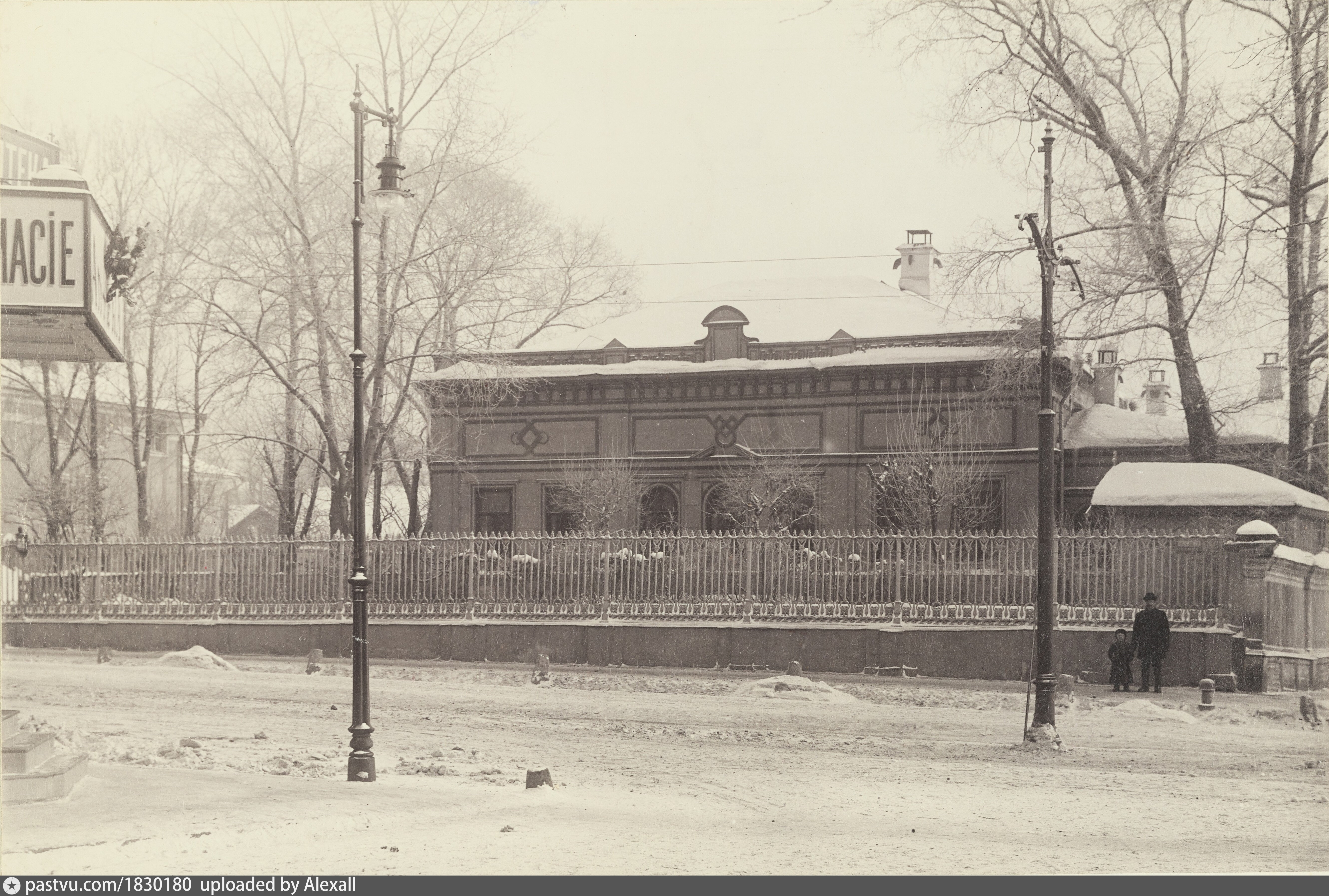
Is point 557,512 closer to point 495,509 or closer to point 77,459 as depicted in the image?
point 495,509

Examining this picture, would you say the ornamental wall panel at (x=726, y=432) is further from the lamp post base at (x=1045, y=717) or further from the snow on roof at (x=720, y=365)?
the lamp post base at (x=1045, y=717)

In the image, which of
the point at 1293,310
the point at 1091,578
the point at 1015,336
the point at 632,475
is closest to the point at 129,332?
the point at 632,475

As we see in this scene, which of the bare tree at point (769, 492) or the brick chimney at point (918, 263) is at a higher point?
the brick chimney at point (918, 263)

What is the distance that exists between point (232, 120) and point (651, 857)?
21.6m

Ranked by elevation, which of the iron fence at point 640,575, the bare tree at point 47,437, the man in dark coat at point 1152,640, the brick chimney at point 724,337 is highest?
the brick chimney at point 724,337

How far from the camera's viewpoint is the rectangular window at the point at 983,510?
29328mm

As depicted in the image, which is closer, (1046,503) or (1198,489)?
(1046,503)

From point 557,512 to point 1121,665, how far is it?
1817 centimetres

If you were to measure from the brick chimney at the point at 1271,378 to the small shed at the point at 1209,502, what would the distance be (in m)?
1.61

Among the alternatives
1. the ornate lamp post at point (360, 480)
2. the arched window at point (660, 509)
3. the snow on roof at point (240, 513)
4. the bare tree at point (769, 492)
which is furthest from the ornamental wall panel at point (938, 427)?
the snow on roof at point (240, 513)

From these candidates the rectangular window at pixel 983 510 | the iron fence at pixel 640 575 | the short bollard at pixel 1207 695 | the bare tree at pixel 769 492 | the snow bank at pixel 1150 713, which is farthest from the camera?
the bare tree at pixel 769 492

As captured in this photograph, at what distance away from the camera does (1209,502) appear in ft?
66.7

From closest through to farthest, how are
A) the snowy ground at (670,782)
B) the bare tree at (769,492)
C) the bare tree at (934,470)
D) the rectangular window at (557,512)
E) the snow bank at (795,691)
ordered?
the snowy ground at (670,782) → the snow bank at (795,691) → the bare tree at (934,470) → the bare tree at (769,492) → the rectangular window at (557,512)

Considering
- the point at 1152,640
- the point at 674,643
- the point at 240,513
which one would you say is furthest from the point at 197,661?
the point at 240,513
